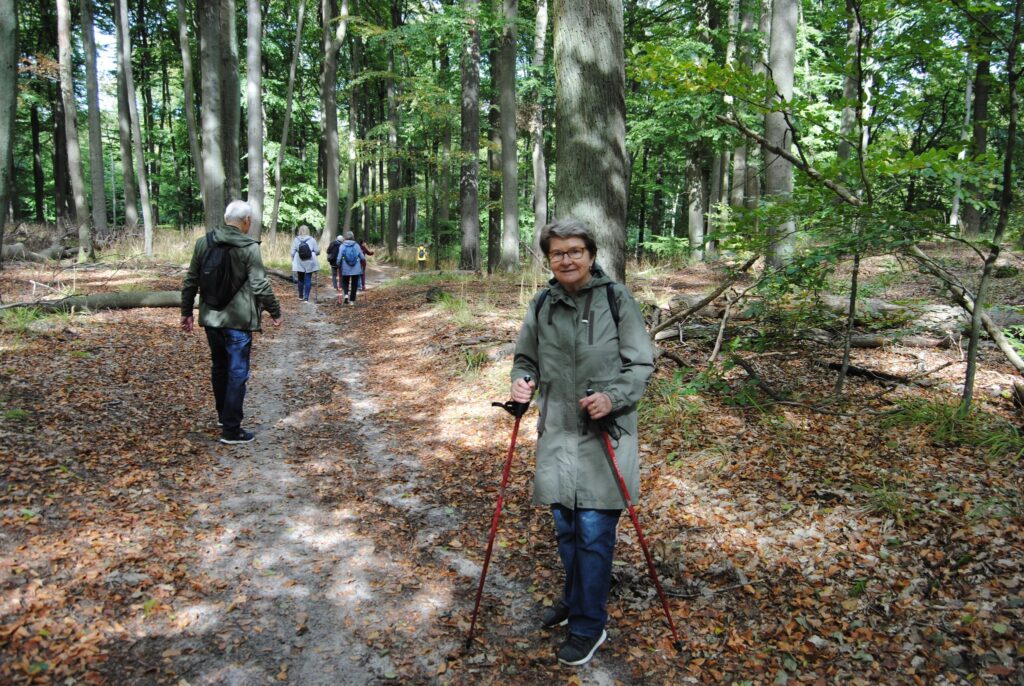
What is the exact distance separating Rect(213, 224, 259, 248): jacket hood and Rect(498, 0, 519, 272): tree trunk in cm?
974

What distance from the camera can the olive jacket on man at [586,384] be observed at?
109 inches

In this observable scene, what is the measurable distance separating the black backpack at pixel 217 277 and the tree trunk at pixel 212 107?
758cm

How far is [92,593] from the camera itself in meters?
3.09

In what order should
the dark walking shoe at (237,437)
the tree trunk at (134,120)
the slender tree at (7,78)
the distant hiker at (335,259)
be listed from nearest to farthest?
the dark walking shoe at (237,437) < the slender tree at (7,78) < the distant hiker at (335,259) < the tree trunk at (134,120)

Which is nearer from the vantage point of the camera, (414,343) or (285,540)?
(285,540)

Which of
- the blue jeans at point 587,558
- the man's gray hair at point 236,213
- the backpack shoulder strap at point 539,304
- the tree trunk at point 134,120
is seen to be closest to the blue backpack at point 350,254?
the tree trunk at point 134,120

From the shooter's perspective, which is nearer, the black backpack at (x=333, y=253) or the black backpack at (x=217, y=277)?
the black backpack at (x=217, y=277)

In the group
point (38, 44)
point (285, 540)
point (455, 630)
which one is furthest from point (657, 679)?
point (38, 44)

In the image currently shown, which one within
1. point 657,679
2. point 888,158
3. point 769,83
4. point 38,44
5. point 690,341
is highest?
point 38,44

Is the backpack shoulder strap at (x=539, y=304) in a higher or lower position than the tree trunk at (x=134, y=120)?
lower

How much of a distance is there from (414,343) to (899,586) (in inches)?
285

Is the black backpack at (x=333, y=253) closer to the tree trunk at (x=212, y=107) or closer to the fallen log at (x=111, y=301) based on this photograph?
the tree trunk at (x=212, y=107)

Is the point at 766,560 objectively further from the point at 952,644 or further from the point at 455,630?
the point at 455,630

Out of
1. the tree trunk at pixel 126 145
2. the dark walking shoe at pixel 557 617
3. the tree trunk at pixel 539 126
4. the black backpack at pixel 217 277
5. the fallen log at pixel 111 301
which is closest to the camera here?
the dark walking shoe at pixel 557 617
